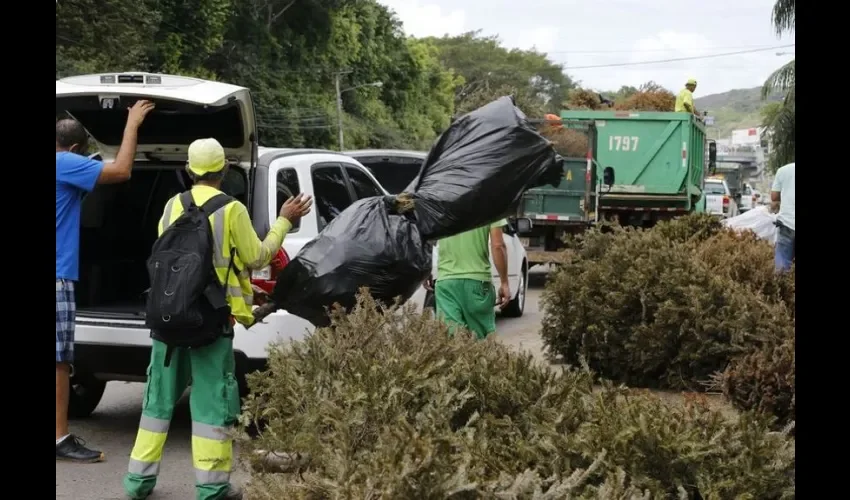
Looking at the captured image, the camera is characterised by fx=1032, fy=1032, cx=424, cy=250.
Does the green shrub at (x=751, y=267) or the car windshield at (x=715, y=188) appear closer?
the green shrub at (x=751, y=267)

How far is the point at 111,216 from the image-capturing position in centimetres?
712

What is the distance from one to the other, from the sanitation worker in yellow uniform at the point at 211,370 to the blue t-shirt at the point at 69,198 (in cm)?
85

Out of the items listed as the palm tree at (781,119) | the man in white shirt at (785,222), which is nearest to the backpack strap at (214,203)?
the man in white shirt at (785,222)

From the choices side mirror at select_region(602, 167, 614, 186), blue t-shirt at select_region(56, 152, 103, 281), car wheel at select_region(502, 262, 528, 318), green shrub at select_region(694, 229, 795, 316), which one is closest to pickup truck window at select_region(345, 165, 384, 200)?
blue t-shirt at select_region(56, 152, 103, 281)

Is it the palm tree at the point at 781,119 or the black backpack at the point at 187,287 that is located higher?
the palm tree at the point at 781,119

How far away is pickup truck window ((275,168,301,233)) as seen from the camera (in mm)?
6230

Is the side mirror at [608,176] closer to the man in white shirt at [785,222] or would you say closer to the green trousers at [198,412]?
the man in white shirt at [785,222]

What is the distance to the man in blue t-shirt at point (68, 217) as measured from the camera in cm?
549

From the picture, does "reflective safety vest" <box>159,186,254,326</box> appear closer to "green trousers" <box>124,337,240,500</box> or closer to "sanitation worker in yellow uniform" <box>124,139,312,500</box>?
"sanitation worker in yellow uniform" <box>124,139,312,500</box>

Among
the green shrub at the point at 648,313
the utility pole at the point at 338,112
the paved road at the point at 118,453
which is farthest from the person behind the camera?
the utility pole at the point at 338,112

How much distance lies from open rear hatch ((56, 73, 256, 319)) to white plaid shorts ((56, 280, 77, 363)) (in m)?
0.37

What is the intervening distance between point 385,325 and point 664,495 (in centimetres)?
136

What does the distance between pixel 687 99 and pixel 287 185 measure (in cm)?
1192

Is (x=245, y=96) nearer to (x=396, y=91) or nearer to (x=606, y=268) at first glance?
(x=606, y=268)
